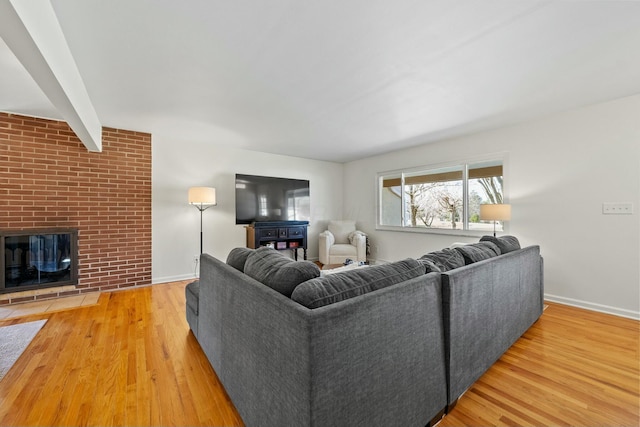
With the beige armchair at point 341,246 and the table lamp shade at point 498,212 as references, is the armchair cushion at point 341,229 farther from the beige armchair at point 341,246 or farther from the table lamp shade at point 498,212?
the table lamp shade at point 498,212

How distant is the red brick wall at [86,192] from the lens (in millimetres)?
3057

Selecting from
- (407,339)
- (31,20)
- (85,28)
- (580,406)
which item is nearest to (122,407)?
(407,339)

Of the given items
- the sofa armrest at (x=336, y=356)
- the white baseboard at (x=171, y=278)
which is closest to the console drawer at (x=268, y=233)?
the white baseboard at (x=171, y=278)

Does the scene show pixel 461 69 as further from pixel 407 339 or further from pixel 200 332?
pixel 200 332

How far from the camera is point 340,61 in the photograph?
1998 millimetres

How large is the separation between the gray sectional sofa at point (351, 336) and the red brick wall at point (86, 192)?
2.67 metres

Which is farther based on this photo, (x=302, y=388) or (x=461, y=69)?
(x=461, y=69)

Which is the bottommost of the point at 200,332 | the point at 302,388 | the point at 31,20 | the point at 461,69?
the point at 200,332

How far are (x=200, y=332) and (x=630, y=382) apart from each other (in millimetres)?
2847

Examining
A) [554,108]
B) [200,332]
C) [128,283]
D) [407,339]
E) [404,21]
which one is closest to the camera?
[407,339]

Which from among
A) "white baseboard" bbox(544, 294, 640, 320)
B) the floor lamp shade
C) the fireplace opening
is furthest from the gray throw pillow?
"white baseboard" bbox(544, 294, 640, 320)

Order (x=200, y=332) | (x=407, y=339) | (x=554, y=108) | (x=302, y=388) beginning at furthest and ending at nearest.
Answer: (x=554, y=108) < (x=200, y=332) < (x=407, y=339) < (x=302, y=388)

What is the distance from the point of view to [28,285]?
10.1ft

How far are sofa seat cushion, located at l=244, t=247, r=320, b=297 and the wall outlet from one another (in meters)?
3.37
